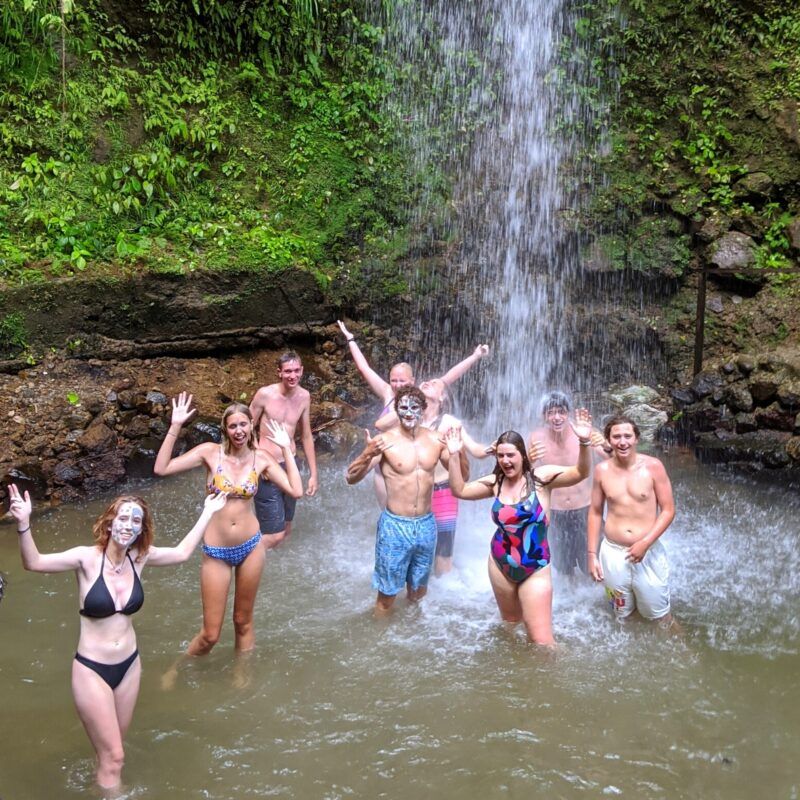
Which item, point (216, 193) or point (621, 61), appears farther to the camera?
point (621, 61)

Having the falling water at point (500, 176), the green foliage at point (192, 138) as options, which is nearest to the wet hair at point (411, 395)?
the falling water at point (500, 176)

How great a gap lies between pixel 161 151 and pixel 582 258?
20.5ft

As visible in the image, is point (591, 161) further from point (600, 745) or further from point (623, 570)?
point (600, 745)

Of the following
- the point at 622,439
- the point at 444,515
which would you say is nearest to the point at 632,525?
the point at 622,439

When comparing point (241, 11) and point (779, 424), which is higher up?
point (241, 11)

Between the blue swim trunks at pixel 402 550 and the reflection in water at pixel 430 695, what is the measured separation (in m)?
0.39

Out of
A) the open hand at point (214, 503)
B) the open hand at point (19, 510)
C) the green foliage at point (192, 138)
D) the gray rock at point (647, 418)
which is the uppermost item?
the green foliage at point (192, 138)

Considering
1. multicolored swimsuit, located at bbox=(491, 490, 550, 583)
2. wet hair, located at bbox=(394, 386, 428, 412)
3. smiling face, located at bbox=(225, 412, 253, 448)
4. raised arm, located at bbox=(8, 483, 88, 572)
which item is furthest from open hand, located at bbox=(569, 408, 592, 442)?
raised arm, located at bbox=(8, 483, 88, 572)

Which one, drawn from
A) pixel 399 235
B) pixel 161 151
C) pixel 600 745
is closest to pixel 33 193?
pixel 161 151

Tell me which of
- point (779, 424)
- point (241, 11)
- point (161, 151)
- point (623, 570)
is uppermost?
point (241, 11)

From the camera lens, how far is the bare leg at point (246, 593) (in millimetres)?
5422

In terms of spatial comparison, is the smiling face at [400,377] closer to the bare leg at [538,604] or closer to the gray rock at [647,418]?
the bare leg at [538,604]

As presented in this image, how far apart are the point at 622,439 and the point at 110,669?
11.4ft

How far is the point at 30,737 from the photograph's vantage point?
194 inches
